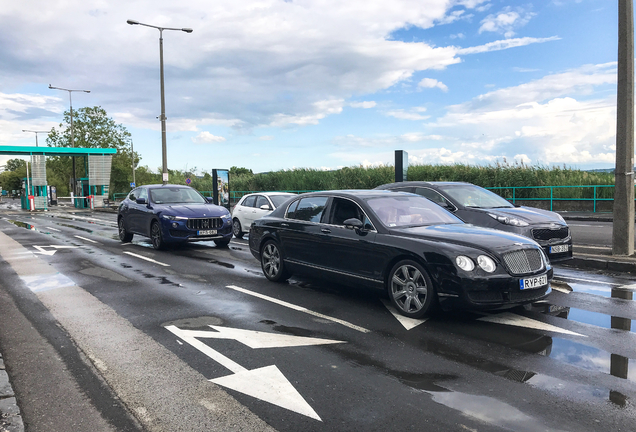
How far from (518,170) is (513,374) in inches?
936

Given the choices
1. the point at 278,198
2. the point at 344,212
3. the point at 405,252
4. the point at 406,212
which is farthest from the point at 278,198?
the point at 405,252

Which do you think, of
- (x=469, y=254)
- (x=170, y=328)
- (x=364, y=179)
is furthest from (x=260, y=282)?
(x=364, y=179)

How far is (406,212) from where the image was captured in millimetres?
6930

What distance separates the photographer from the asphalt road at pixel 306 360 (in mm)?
3477

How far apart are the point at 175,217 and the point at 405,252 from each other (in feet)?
26.1

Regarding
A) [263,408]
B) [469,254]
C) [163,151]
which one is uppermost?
Answer: [163,151]

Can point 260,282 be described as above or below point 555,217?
below

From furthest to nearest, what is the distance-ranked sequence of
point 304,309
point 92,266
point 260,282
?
point 92,266 < point 260,282 < point 304,309

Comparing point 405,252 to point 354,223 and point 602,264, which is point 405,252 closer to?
point 354,223

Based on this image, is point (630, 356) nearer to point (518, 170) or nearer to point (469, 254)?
point (469, 254)

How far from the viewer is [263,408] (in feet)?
11.8

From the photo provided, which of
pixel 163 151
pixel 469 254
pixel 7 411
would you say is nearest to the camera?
pixel 7 411

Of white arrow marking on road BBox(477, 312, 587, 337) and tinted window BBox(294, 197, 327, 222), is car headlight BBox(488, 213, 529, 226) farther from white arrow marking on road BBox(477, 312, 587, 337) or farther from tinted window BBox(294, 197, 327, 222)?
tinted window BBox(294, 197, 327, 222)

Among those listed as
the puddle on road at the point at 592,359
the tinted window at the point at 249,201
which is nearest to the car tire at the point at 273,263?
the puddle on road at the point at 592,359
